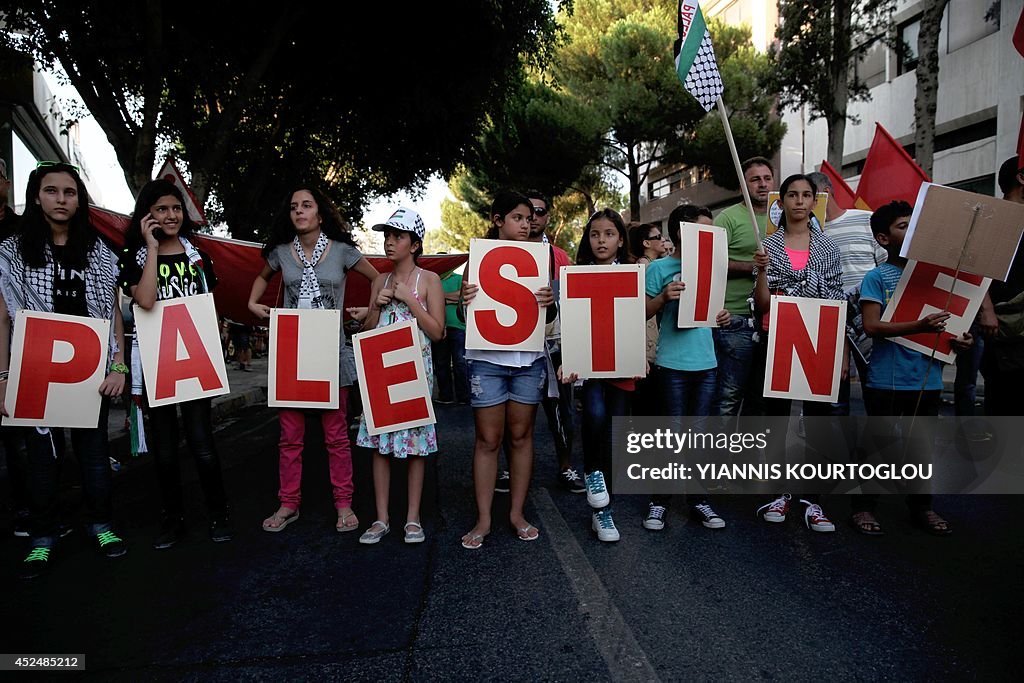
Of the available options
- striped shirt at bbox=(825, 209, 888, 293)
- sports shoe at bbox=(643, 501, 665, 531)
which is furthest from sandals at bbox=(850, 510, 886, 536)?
striped shirt at bbox=(825, 209, 888, 293)

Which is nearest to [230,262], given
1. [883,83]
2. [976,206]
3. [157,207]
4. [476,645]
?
[157,207]

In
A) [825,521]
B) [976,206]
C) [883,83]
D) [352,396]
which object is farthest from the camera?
[883,83]

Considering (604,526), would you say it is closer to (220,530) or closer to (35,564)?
(220,530)

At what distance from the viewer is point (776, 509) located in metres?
4.12

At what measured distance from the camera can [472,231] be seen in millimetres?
60125

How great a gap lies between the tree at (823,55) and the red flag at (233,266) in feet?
38.8

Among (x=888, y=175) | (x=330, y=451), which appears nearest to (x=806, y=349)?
(x=330, y=451)

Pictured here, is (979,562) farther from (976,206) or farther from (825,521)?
(976,206)

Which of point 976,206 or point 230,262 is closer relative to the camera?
point 976,206

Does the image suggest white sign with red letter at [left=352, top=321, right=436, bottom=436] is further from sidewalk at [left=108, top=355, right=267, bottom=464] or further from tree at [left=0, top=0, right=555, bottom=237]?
tree at [left=0, top=0, right=555, bottom=237]

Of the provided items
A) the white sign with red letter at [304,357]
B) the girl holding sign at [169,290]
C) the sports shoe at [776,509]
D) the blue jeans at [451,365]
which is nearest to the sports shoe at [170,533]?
the girl holding sign at [169,290]

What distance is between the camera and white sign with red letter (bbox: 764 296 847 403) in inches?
160

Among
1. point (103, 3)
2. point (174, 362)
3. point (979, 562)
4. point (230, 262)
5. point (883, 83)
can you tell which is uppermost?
point (883, 83)

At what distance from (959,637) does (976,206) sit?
2.15 metres
